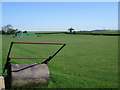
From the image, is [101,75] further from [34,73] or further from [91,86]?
[34,73]

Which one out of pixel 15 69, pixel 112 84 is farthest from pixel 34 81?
pixel 112 84

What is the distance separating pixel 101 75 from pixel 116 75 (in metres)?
0.60

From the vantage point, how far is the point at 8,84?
5.93m

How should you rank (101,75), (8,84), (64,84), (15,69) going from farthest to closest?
(101,75), (64,84), (8,84), (15,69)

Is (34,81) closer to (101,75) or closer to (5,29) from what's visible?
(101,75)

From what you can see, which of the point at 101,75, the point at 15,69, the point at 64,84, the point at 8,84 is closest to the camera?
the point at 15,69

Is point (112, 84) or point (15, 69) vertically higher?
point (15, 69)

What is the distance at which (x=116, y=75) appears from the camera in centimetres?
807

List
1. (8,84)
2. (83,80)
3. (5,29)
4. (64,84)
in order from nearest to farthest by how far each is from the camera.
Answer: (8,84)
(64,84)
(83,80)
(5,29)

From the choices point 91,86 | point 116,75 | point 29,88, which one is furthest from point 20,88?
point 116,75

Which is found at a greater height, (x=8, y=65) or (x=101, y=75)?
(x=8, y=65)

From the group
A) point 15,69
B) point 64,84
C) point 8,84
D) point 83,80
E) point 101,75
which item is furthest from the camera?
point 101,75

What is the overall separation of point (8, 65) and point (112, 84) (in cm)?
325

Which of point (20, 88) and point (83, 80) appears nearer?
point (20, 88)
